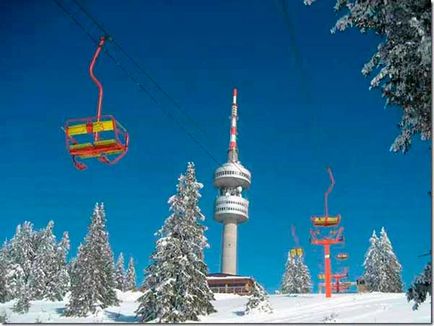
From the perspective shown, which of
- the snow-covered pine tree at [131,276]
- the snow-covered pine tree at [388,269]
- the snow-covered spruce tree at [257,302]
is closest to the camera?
the snow-covered spruce tree at [257,302]

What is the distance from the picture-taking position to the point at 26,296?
40219 mm

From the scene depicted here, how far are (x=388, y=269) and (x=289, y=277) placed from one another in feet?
46.3

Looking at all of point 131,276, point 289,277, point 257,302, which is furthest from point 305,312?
point 131,276

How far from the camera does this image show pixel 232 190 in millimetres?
101188

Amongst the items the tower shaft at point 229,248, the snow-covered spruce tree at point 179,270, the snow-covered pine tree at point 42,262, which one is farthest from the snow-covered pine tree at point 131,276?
the snow-covered spruce tree at point 179,270

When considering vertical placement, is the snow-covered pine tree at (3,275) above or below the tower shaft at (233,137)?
below

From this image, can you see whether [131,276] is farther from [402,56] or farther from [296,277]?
[402,56]

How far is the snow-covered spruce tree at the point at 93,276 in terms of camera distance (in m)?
38.7

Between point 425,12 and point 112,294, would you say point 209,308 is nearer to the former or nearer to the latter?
point 112,294

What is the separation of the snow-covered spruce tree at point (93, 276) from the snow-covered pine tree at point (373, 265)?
85.5 feet

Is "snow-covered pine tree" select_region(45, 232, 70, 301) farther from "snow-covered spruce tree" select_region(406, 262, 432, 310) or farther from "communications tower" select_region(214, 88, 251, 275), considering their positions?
"snow-covered spruce tree" select_region(406, 262, 432, 310)

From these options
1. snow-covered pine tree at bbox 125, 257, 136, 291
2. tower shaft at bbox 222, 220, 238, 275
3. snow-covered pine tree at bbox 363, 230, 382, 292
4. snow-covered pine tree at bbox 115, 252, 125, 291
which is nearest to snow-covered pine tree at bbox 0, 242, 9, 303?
snow-covered pine tree at bbox 115, 252, 125, 291

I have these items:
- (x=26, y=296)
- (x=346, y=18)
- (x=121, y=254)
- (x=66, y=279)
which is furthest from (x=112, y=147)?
(x=121, y=254)

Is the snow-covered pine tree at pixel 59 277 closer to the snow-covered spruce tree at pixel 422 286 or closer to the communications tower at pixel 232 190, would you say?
the communications tower at pixel 232 190
